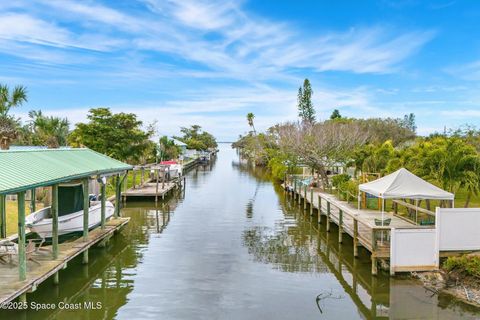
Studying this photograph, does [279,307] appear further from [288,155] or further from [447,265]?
[288,155]

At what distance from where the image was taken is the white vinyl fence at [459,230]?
13.7 metres

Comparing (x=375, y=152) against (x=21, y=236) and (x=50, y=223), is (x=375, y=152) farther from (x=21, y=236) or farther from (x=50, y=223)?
(x=21, y=236)

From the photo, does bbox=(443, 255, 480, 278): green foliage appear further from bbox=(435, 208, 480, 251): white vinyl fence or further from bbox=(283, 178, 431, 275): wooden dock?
bbox=(283, 178, 431, 275): wooden dock

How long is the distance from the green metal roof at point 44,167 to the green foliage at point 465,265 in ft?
37.7

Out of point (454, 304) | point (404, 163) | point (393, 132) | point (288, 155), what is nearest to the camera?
point (454, 304)

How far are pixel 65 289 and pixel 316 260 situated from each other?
9042 millimetres

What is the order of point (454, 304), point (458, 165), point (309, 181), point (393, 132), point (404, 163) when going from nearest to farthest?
point (454, 304) < point (458, 165) < point (404, 163) < point (309, 181) < point (393, 132)

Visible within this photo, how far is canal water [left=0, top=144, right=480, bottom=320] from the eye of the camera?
1170 centimetres

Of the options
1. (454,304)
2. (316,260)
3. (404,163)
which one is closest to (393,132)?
(404,163)

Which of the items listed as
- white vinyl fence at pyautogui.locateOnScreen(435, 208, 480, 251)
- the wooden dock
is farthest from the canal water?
white vinyl fence at pyautogui.locateOnScreen(435, 208, 480, 251)

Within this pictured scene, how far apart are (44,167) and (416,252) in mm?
11440

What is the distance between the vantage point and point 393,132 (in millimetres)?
66688

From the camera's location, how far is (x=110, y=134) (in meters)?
38.8

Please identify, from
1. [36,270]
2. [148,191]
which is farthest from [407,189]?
[148,191]
